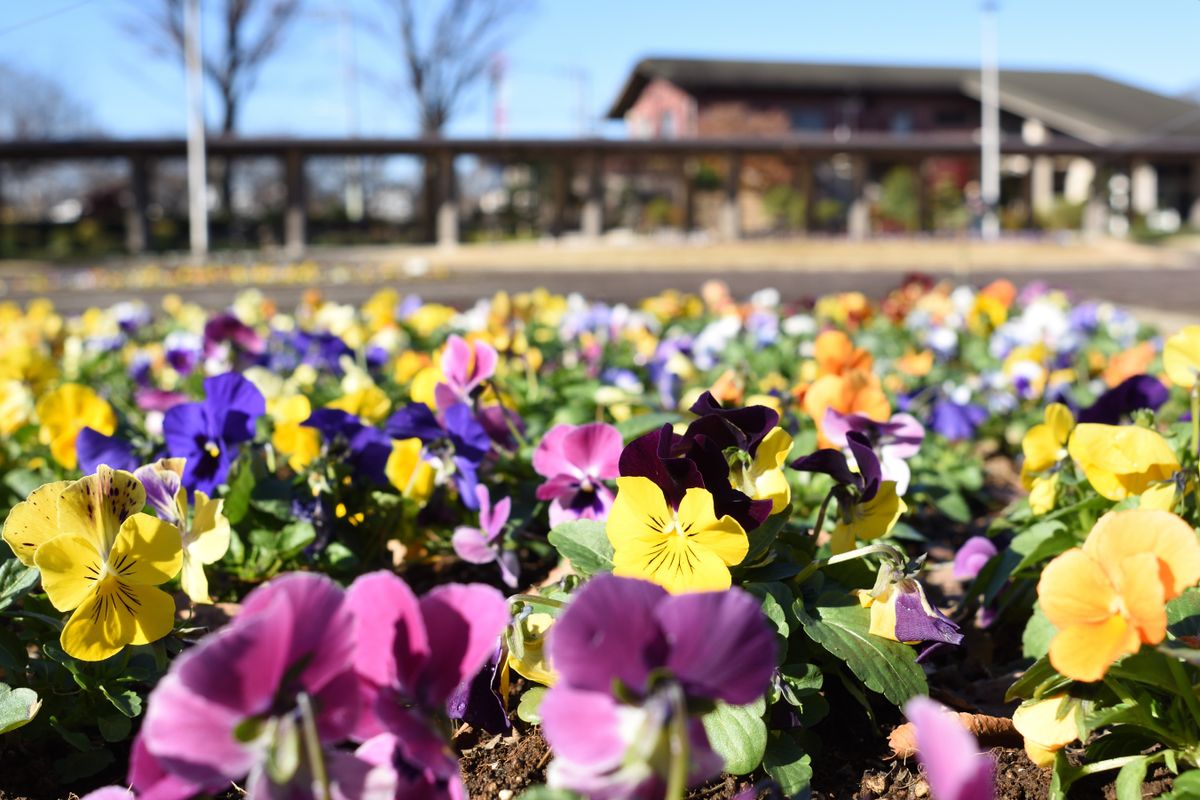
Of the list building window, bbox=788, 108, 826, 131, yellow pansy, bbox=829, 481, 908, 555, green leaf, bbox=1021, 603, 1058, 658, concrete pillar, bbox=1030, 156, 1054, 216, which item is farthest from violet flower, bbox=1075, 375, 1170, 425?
building window, bbox=788, 108, 826, 131

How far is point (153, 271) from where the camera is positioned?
59.2 feet

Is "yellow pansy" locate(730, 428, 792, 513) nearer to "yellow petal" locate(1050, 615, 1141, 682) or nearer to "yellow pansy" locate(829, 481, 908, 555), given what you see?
"yellow pansy" locate(829, 481, 908, 555)

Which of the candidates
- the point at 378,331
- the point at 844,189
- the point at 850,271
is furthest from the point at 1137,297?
the point at 844,189

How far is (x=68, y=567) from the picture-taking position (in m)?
1.19

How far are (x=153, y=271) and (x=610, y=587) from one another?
61.0ft

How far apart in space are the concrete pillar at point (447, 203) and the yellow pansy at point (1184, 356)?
3000cm

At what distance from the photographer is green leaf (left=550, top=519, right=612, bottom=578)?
139 centimetres

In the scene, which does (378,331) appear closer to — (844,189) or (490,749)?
(490,749)

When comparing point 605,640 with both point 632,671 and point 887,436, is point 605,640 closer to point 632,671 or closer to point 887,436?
point 632,671

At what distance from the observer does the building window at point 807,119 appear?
140 feet

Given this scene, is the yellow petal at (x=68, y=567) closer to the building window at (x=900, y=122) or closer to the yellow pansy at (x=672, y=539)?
the yellow pansy at (x=672, y=539)

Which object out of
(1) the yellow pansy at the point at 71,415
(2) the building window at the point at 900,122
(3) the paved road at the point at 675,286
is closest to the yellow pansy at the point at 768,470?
(1) the yellow pansy at the point at 71,415

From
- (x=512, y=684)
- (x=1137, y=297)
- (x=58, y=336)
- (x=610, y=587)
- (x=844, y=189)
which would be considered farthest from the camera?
(x=844, y=189)

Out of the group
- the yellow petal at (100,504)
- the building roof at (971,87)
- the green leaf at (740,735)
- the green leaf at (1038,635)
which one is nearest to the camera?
the yellow petal at (100,504)
